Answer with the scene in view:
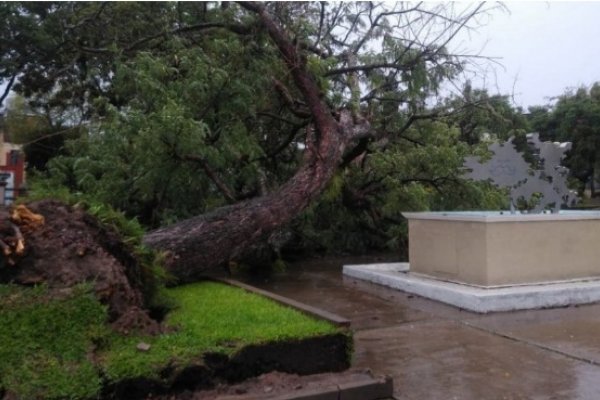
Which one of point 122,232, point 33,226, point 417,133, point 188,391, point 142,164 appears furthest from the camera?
point 417,133

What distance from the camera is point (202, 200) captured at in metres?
10.2

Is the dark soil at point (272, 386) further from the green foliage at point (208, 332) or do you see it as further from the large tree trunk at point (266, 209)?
the large tree trunk at point (266, 209)

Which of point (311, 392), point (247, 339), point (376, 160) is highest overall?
point (376, 160)

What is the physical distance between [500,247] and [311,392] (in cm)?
447

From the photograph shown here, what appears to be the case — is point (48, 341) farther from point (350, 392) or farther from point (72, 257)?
point (350, 392)

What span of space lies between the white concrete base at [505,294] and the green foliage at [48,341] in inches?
179

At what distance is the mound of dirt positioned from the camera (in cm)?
431

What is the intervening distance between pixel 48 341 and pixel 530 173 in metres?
6.39

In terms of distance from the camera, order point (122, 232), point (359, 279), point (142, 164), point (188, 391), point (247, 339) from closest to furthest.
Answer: point (188, 391) → point (247, 339) → point (122, 232) → point (142, 164) → point (359, 279)

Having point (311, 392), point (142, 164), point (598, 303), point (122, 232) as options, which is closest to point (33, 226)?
point (122, 232)

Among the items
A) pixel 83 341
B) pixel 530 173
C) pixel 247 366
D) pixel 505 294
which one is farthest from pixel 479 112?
pixel 83 341

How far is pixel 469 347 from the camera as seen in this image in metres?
5.55

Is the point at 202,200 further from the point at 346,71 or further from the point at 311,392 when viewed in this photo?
the point at 311,392

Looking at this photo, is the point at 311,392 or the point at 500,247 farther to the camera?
the point at 500,247
